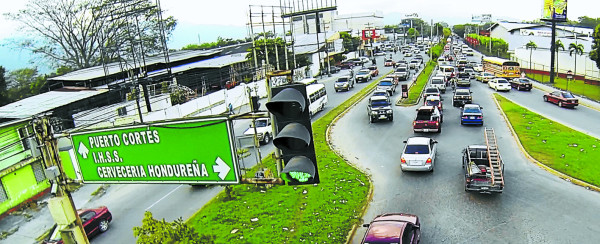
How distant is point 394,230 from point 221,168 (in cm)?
726

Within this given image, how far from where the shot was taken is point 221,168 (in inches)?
221

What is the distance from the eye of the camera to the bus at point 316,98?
33.7 m

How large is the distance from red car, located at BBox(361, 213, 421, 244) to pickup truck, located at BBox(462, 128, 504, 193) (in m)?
4.83

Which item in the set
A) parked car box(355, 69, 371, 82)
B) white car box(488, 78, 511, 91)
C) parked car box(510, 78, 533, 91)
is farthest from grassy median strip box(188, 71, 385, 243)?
parked car box(355, 69, 371, 82)

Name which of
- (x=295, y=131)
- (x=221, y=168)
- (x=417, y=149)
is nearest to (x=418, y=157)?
(x=417, y=149)

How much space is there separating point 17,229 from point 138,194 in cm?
516

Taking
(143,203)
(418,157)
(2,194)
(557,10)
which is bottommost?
(143,203)

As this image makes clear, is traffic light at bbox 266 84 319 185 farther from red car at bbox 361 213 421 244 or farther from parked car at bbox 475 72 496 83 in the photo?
parked car at bbox 475 72 496 83

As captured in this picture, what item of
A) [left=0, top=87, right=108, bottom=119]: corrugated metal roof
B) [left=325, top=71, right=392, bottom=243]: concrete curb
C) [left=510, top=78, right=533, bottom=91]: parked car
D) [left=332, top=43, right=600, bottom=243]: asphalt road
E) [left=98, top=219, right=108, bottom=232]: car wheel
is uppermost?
[left=0, top=87, right=108, bottom=119]: corrugated metal roof

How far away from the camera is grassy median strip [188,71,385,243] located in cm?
1323

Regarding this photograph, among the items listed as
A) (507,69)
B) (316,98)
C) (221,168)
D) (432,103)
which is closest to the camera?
(221,168)

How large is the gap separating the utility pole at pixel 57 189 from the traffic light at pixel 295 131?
3.89 m

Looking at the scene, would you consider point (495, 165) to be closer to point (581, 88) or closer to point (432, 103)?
point (432, 103)

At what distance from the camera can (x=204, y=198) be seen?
59.0 ft
